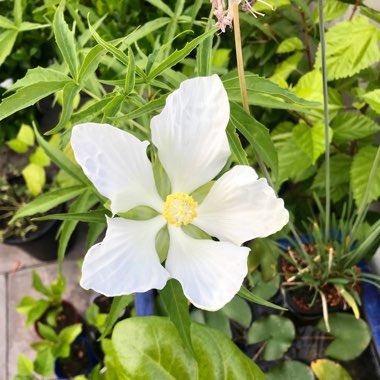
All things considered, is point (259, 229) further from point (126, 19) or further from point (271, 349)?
point (126, 19)

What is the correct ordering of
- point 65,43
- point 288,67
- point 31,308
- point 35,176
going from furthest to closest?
point 35,176 → point 31,308 → point 288,67 → point 65,43

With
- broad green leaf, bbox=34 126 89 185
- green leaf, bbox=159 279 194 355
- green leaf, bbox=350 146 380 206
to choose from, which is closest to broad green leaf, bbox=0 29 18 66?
broad green leaf, bbox=34 126 89 185

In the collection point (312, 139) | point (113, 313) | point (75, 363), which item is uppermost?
point (312, 139)

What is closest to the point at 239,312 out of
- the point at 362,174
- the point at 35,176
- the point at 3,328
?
the point at 362,174

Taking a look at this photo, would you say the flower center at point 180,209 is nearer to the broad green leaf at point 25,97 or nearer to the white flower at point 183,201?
the white flower at point 183,201

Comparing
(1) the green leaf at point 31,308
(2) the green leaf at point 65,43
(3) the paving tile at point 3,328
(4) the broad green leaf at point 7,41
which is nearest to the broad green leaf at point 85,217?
(2) the green leaf at point 65,43

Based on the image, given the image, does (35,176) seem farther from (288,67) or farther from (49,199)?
(288,67)

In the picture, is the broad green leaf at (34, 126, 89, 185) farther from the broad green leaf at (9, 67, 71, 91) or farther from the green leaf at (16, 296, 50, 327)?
the green leaf at (16, 296, 50, 327)

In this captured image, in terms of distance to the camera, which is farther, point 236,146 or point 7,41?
point 7,41
